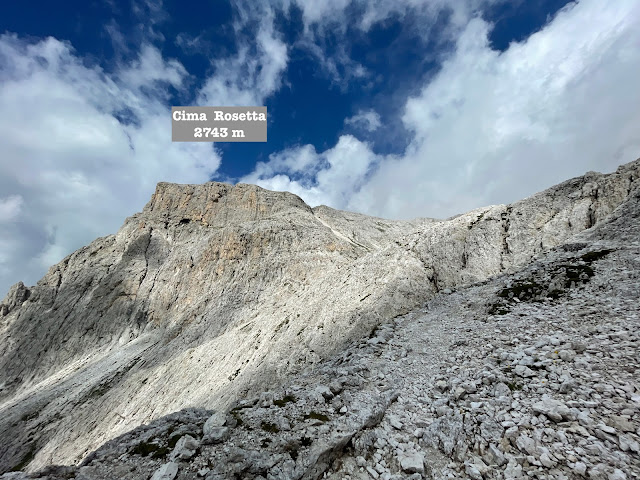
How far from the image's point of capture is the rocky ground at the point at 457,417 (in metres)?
7.02

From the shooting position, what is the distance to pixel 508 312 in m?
16.2

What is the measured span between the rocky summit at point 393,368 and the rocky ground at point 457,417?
0.06 meters

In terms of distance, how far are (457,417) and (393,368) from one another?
17.3ft

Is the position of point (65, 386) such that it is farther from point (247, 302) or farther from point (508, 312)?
point (508, 312)

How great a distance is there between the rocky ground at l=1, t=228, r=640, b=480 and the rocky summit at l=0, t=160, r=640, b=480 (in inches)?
2.2

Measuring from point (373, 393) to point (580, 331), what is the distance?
8.88m

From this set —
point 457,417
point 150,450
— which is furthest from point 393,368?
point 150,450

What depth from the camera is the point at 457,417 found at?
9133mm

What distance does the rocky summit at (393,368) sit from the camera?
7988mm

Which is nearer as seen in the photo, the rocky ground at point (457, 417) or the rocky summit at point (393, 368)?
the rocky ground at point (457, 417)

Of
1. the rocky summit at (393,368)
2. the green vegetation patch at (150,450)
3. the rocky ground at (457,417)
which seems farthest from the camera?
the green vegetation patch at (150,450)

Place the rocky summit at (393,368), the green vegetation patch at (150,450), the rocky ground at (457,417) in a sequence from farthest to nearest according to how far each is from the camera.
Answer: the green vegetation patch at (150,450)
the rocky summit at (393,368)
the rocky ground at (457,417)

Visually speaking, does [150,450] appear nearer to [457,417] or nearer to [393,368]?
[457,417]

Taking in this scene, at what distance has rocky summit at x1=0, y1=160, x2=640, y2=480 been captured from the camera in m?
7.99
